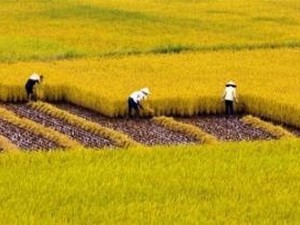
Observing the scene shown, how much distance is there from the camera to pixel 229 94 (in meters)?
14.5

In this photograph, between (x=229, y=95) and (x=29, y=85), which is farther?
(x=29, y=85)

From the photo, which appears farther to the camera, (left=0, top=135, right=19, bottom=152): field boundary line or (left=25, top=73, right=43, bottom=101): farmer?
(left=25, top=73, right=43, bottom=101): farmer

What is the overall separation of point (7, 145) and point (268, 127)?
4065mm

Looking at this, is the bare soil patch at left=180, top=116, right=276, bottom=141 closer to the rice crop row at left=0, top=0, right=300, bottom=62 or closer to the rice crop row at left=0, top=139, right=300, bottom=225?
the rice crop row at left=0, top=139, right=300, bottom=225

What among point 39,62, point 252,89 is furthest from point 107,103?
point 39,62

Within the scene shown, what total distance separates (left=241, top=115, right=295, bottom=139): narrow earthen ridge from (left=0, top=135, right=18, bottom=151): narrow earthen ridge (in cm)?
384

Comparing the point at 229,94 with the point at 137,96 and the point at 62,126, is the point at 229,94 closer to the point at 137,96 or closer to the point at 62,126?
the point at 137,96

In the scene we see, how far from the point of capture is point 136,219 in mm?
7926

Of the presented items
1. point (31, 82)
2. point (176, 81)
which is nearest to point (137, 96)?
point (31, 82)

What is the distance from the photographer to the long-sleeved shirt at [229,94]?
14.4 meters

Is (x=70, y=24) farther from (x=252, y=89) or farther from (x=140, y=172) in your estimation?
(x=140, y=172)

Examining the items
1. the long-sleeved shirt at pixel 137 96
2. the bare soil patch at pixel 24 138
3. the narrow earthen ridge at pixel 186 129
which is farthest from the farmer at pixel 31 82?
the narrow earthen ridge at pixel 186 129

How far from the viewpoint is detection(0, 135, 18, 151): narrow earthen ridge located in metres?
11.8

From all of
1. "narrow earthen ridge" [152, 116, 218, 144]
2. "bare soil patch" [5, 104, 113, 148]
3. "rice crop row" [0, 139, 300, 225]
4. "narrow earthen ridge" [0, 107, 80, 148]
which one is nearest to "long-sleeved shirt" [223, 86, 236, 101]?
"narrow earthen ridge" [152, 116, 218, 144]
